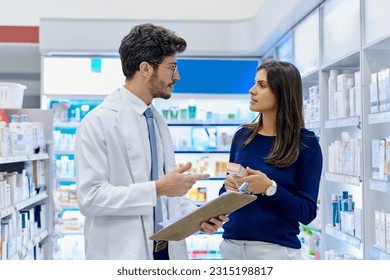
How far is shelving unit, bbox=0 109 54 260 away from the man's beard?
1.89 metres

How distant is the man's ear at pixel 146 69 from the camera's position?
88.4 inches

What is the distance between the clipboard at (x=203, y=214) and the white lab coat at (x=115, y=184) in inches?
4.8

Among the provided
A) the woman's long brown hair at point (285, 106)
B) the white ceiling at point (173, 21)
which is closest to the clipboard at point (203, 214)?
the woman's long brown hair at point (285, 106)

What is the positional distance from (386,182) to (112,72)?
14.5 ft

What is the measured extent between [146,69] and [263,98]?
535 mm

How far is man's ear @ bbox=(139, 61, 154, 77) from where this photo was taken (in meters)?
2.25

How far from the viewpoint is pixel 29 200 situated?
4.75m

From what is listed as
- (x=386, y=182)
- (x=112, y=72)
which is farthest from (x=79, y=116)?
(x=386, y=182)

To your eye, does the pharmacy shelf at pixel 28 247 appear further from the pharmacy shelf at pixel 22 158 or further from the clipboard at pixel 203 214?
the clipboard at pixel 203 214

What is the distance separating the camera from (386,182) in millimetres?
3143
